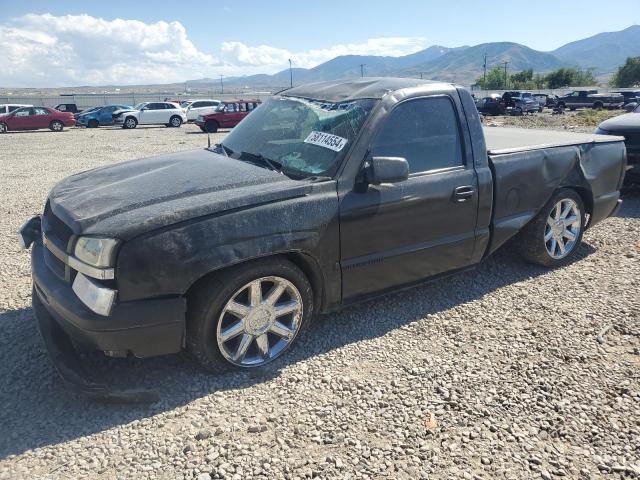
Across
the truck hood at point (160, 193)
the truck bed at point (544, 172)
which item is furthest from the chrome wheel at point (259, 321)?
the truck bed at point (544, 172)

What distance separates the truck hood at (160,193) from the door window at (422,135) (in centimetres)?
76

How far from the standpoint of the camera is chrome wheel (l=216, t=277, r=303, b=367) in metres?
3.06

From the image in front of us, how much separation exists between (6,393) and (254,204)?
184 cm

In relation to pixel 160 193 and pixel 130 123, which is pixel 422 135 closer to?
pixel 160 193

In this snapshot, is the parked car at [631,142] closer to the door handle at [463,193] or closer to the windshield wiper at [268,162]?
the door handle at [463,193]

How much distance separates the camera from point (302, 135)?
3.69 metres

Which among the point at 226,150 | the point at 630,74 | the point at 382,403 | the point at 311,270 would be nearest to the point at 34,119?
the point at 226,150

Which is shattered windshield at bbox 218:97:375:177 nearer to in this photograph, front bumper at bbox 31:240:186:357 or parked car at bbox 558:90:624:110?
front bumper at bbox 31:240:186:357

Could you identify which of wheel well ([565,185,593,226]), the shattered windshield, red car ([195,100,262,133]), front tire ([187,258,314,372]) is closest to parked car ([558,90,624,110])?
red car ([195,100,262,133])

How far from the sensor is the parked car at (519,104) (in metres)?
34.8

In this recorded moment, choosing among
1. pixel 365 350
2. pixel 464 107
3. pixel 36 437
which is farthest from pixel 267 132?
pixel 36 437

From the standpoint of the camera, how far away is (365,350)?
11.4ft

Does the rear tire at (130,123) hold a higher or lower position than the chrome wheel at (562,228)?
higher

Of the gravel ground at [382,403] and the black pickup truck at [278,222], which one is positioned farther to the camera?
Result: the black pickup truck at [278,222]
